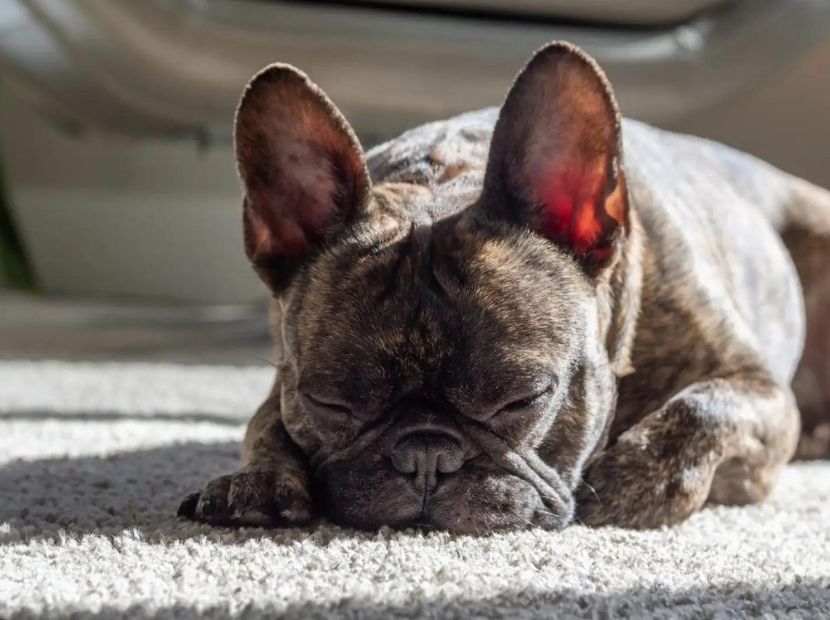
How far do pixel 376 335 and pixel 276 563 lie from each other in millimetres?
310

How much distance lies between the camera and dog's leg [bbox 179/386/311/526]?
1262mm

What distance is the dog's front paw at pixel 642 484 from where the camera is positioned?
138 centimetres

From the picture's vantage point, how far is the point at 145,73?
3.00 meters

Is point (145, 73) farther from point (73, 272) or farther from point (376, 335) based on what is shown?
point (73, 272)

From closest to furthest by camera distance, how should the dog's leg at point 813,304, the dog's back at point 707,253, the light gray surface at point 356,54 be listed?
the dog's back at point 707,253, the dog's leg at point 813,304, the light gray surface at point 356,54

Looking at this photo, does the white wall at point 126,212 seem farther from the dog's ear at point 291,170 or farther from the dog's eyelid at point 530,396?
the dog's eyelid at point 530,396

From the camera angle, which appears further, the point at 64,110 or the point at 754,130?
the point at 754,130

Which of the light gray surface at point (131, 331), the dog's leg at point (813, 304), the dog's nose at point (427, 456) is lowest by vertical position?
the light gray surface at point (131, 331)

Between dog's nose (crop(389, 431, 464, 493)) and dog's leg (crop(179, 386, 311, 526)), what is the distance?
0.14 meters

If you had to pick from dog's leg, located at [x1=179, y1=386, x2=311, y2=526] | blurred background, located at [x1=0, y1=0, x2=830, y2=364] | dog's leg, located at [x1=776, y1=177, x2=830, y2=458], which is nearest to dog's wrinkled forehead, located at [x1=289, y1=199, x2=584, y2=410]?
dog's leg, located at [x1=179, y1=386, x2=311, y2=526]

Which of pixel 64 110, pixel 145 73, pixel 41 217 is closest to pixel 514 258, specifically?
pixel 145 73

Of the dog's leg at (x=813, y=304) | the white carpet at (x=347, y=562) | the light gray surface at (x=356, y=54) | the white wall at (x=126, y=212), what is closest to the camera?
the white carpet at (x=347, y=562)

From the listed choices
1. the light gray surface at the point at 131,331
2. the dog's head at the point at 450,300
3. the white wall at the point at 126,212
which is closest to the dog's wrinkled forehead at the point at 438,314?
the dog's head at the point at 450,300

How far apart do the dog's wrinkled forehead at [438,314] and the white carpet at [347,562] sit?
0.59 feet
